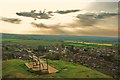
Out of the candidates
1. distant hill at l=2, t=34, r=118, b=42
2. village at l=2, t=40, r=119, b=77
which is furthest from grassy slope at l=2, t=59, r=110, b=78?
distant hill at l=2, t=34, r=118, b=42

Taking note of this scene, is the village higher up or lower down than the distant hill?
lower down

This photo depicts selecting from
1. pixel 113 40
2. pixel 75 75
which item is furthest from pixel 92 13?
pixel 75 75

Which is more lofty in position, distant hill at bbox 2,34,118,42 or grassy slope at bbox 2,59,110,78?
distant hill at bbox 2,34,118,42

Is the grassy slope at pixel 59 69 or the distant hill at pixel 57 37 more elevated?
the distant hill at pixel 57 37

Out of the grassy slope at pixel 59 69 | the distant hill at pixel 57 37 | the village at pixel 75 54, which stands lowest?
the grassy slope at pixel 59 69

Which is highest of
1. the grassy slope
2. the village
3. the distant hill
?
the distant hill

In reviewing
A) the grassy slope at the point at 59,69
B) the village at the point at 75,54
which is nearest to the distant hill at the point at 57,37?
the village at the point at 75,54

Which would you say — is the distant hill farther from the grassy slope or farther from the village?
the grassy slope

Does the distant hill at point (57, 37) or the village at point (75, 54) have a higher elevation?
the distant hill at point (57, 37)

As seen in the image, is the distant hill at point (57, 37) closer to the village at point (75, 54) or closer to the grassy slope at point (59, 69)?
the village at point (75, 54)
